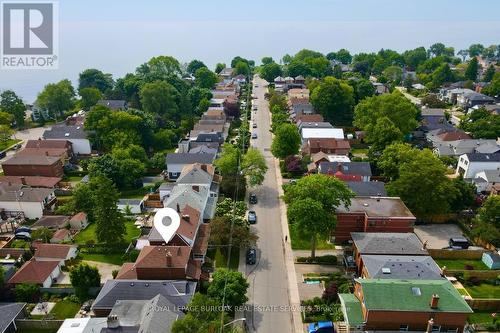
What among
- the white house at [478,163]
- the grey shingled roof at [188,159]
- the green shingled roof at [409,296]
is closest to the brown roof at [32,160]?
the grey shingled roof at [188,159]

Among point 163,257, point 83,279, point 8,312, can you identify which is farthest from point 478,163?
point 8,312

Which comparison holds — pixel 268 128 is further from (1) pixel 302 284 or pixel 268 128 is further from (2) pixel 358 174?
(1) pixel 302 284

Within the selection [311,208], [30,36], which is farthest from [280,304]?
[30,36]

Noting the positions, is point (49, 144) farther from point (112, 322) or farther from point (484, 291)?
point (484, 291)

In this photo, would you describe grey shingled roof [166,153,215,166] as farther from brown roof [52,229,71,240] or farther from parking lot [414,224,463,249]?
parking lot [414,224,463,249]

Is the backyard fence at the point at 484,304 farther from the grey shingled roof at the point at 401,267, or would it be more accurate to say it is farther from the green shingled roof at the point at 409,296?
the green shingled roof at the point at 409,296

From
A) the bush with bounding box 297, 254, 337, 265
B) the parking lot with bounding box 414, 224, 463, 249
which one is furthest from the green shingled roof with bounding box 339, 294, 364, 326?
the parking lot with bounding box 414, 224, 463, 249

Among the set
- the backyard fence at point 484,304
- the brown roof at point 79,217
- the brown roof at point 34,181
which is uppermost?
the brown roof at point 34,181
